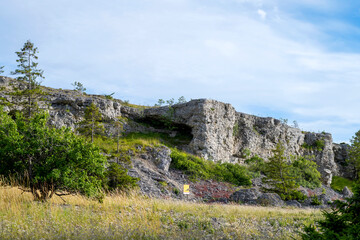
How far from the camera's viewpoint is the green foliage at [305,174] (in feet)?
117

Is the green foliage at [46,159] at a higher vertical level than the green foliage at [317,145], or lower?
lower

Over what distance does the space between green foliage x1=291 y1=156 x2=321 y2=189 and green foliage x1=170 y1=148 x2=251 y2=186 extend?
322 inches

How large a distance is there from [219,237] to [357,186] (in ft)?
12.2

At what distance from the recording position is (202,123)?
33719 millimetres

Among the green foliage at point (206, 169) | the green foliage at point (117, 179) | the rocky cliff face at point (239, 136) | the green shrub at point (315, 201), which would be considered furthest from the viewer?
the rocky cliff face at point (239, 136)

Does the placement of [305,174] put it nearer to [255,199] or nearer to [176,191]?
[255,199]

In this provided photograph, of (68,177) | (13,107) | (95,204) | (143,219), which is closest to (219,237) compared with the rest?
(143,219)

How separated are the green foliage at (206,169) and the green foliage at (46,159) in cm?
1668

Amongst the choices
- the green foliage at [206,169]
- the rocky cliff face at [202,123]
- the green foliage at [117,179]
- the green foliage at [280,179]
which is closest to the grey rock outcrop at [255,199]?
the green foliage at [280,179]

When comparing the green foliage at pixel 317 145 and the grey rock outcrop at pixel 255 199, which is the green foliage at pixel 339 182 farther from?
the grey rock outcrop at pixel 255 199

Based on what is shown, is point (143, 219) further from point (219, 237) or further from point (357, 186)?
point (357, 186)

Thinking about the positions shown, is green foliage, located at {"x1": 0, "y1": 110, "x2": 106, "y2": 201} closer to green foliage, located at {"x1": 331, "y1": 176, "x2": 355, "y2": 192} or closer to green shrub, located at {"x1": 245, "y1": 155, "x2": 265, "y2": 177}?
green shrub, located at {"x1": 245, "y1": 155, "x2": 265, "y2": 177}

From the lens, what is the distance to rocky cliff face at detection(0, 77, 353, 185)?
3039 cm

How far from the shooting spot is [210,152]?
33.3 m
